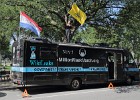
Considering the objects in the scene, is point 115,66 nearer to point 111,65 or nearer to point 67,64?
point 111,65

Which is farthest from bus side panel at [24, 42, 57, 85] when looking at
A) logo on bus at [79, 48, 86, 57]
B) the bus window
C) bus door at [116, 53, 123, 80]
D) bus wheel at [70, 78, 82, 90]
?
bus door at [116, 53, 123, 80]

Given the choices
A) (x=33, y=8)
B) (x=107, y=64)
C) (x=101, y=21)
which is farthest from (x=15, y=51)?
(x=101, y=21)

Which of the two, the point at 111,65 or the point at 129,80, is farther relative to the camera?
the point at 129,80

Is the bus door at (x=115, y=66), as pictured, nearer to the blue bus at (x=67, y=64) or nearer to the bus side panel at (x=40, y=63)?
the blue bus at (x=67, y=64)

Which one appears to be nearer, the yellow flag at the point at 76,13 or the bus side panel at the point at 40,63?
the bus side panel at the point at 40,63

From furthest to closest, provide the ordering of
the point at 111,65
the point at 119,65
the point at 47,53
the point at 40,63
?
the point at 111,65 → the point at 119,65 → the point at 47,53 → the point at 40,63

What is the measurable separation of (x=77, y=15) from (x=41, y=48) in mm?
3589

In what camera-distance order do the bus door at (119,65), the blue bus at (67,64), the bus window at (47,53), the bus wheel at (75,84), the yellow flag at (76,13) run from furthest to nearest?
the bus door at (119,65), the yellow flag at (76,13), the bus wheel at (75,84), the bus window at (47,53), the blue bus at (67,64)

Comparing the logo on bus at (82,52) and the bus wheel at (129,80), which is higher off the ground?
the logo on bus at (82,52)

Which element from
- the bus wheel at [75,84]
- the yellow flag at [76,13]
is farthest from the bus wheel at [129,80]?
the yellow flag at [76,13]

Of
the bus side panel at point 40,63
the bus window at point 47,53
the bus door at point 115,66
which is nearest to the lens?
the bus side panel at point 40,63

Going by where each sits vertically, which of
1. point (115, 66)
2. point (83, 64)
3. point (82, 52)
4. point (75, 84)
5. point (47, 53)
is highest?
point (82, 52)

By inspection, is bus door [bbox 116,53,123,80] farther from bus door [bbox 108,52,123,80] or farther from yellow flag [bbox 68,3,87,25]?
yellow flag [bbox 68,3,87,25]

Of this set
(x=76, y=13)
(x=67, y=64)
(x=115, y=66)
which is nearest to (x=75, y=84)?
(x=67, y=64)
